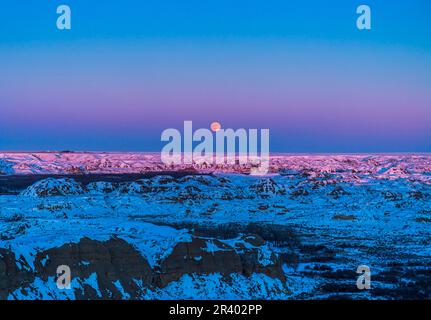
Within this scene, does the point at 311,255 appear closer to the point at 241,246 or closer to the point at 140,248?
the point at 241,246

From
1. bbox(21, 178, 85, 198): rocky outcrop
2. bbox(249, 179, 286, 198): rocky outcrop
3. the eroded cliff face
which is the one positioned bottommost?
bbox(249, 179, 286, 198): rocky outcrop

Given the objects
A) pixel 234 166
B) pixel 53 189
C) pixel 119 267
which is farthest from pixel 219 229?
pixel 234 166

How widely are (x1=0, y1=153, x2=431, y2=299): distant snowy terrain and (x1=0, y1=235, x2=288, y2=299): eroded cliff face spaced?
4 centimetres

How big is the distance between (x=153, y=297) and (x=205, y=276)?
95.9 inches

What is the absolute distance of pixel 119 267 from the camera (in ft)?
77.0

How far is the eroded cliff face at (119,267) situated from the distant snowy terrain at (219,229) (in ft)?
0.14

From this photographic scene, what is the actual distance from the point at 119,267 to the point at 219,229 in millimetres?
33458

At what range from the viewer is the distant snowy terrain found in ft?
75.9

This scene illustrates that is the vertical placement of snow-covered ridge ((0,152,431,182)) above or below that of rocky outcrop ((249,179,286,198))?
above

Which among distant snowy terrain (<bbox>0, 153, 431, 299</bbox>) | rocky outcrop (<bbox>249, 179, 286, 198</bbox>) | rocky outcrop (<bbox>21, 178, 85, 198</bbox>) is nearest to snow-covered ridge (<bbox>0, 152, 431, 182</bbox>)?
distant snowy terrain (<bbox>0, 153, 431, 299</bbox>)

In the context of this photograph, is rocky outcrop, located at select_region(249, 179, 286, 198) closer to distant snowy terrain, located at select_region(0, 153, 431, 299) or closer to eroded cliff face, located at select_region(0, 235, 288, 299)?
distant snowy terrain, located at select_region(0, 153, 431, 299)

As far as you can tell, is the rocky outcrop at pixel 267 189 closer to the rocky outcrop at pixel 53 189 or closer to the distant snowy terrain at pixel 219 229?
the distant snowy terrain at pixel 219 229

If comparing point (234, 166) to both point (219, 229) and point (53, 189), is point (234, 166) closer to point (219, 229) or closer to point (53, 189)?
point (53, 189)
